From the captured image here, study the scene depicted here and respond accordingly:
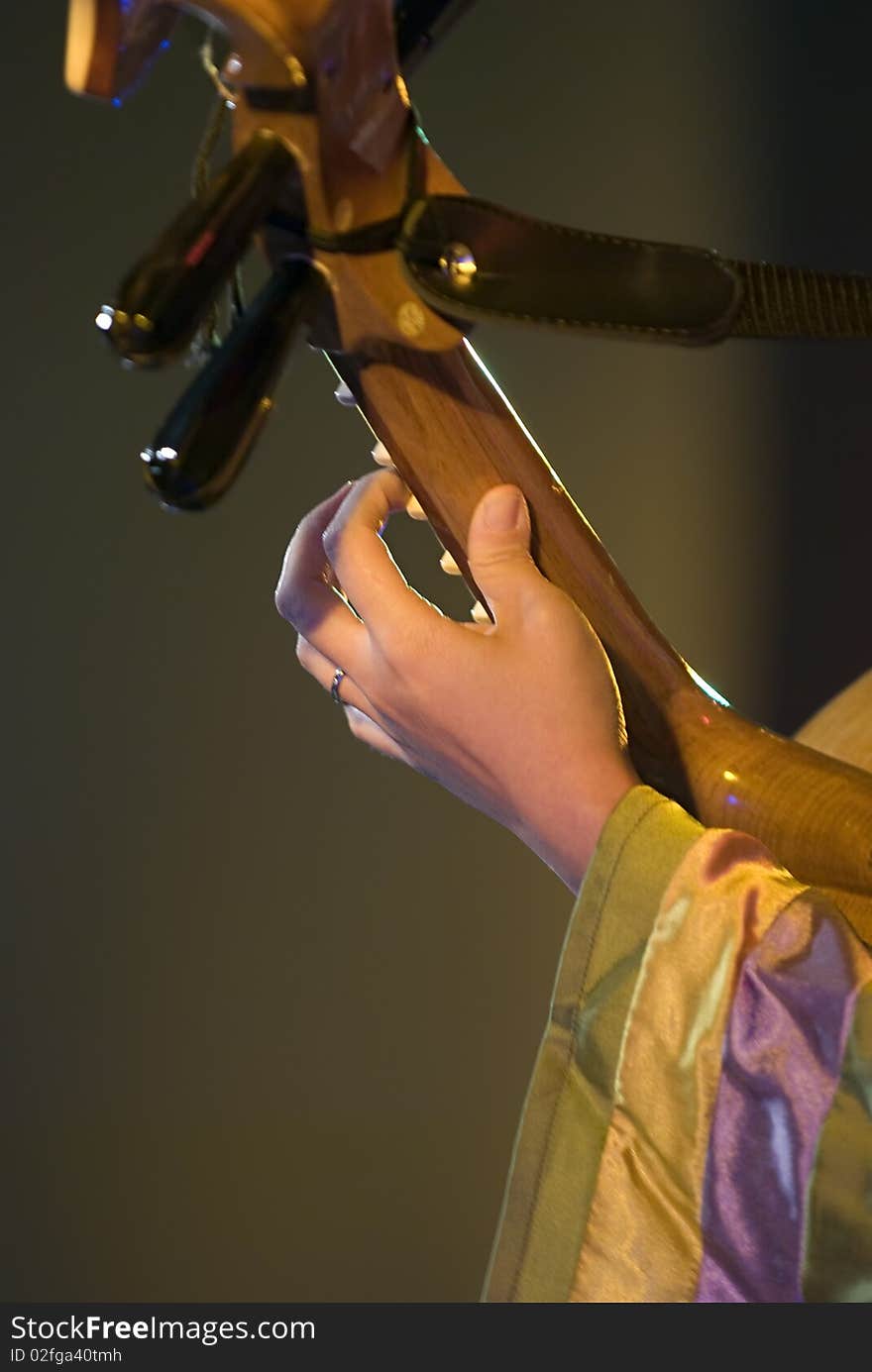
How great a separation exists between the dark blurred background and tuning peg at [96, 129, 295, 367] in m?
0.65

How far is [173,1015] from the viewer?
103cm

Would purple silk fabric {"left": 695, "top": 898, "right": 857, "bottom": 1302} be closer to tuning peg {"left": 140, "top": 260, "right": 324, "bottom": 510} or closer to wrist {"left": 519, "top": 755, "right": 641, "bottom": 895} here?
wrist {"left": 519, "top": 755, "right": 641, "bottom": 895}

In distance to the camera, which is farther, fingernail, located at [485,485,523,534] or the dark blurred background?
the dark blurred background

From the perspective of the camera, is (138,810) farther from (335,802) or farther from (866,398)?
(866,398)

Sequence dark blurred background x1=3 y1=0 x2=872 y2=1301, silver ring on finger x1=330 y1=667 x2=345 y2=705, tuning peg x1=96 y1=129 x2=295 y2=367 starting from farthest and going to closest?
Result: dark blurred background x1=3 y1=0 x2=872 y2=1301
silver ring on finger x1=330 y1=667 x2=345 y2=705
tuning peg x1=96 y1=129 x2=295 y2=367

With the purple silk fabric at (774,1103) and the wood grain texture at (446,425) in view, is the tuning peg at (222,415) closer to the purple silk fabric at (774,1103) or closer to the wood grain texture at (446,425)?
the wood grain texture at (446,425)

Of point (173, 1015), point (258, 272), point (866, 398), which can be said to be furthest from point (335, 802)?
point (866, 398)

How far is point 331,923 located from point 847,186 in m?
0.73

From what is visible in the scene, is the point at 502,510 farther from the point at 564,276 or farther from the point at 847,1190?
the point at 847,1190

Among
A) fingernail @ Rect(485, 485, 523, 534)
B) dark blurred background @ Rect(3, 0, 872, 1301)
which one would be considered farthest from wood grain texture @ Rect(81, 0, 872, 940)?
dark blurred background @ Rect(3, 0, 872, 1301)

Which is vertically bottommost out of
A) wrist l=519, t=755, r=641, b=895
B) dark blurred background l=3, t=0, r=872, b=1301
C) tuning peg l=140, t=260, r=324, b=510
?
dark blurred background l=3, t=0, r=872, b=1301

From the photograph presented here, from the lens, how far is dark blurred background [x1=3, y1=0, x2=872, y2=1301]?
95cm

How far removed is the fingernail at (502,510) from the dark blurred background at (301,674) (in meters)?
0.64

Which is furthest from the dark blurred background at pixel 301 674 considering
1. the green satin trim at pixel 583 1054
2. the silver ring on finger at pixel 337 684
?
the green satin trim at pixel 583 1054
